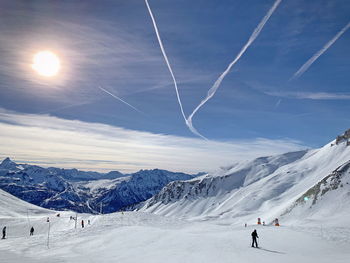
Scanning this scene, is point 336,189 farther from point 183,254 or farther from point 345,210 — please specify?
point 183,254

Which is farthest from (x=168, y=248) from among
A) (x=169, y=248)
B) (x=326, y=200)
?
(x=326, y=200)

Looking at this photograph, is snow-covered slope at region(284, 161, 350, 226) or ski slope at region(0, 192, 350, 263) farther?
snow-covered slope at region(284, 161, 350, 226)

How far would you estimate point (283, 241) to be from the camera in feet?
108

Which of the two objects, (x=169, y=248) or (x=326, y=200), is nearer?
(x=169, y=248)

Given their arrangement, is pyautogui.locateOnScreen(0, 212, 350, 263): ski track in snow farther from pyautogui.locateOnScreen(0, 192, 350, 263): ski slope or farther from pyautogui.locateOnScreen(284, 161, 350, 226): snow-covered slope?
pyautogui.locateOnScreen(284, 161, 350, 226): snow-covered slope

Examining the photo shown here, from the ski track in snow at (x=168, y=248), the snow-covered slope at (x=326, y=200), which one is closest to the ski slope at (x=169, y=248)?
the ski track in snow at (x=168, y=248)

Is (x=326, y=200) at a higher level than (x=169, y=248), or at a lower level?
higher

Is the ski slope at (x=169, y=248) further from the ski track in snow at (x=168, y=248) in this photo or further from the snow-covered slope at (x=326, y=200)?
the snow-covered slope at (x=326, y=200)

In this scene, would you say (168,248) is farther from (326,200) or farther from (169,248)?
(326,200)

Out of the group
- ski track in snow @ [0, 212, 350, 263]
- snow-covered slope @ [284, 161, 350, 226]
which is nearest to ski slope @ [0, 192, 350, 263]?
ski track in snow @ [0, 212, 350, 263]

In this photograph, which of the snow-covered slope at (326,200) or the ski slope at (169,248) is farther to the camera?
the snow-covered slope at (326,200)

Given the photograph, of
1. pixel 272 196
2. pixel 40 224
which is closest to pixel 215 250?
pixel 40 224

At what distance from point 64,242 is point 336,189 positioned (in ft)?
329

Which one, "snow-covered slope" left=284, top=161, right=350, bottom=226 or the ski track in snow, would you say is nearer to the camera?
the ski track in snow
